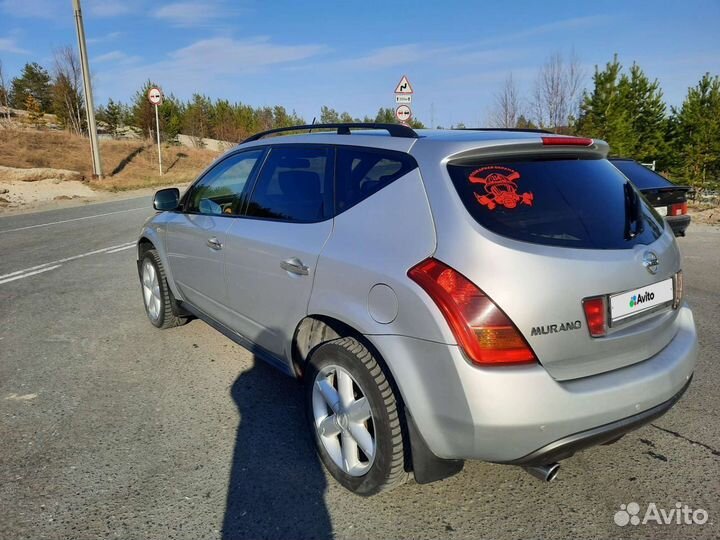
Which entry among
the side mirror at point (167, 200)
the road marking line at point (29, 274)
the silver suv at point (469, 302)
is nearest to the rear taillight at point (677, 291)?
the silver suv at point (469, 302)

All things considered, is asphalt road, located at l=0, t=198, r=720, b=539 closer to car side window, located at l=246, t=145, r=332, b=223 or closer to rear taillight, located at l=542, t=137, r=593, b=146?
car side window, located at l=246, t=145, r=332, b=223

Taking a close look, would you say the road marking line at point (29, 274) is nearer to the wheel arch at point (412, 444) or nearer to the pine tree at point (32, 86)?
the wheel arch at point (412, 444)

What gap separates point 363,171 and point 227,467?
165 cm

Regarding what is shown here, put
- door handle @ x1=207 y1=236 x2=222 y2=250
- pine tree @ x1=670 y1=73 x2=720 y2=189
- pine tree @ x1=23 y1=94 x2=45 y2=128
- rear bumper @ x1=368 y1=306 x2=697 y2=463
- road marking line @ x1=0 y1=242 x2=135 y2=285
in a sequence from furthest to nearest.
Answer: pine tree @ x1=23 y1=94 x2=45 y2=128 → pine tree @ x1=670 y1=73 x2=720 y2=189 → road marking line @ x1=0 y1=242 x2=135 y2=285 → door handle @ x1=207 y1=236 x2=222 y2=250 → rear bumper @ x1=368 y1=306 x2=697 y2=463

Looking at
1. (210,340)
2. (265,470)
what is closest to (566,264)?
(265,470)

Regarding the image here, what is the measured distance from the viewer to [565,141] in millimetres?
2547

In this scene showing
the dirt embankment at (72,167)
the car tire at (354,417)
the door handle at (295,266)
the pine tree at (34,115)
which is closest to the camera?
the car tire at (354,417)

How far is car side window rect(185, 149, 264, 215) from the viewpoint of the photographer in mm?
3590

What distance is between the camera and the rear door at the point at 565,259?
202cm

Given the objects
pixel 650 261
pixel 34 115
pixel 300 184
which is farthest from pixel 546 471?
pixel 34 115

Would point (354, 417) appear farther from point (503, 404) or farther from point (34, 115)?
point (34, 115)

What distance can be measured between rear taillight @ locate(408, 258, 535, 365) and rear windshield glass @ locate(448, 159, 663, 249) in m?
0.29

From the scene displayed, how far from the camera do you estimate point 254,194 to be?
11.2ft

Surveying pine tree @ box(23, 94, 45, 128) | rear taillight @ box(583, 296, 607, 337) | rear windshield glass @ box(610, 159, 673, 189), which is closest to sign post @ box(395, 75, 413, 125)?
rear windshield glass @ box(610, 159, 673, 189)
